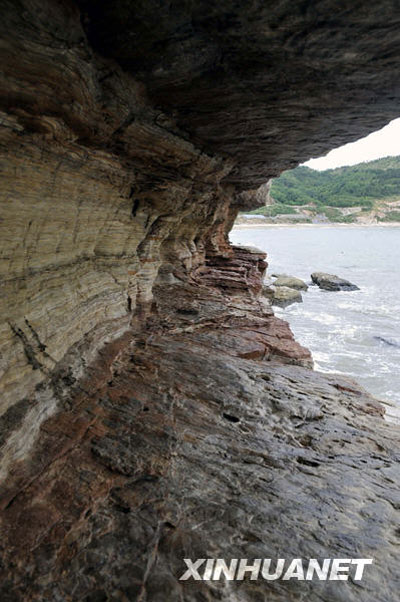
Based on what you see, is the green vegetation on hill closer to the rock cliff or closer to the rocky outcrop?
the rocky outcrop

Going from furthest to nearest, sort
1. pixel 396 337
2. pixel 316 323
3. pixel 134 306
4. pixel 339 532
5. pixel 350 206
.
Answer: pixel 350 206
pixel 316 323
pixel 396 337
pixel 134 306
pixel 339 532

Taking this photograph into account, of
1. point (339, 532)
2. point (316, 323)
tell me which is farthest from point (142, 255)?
point (316, 323)

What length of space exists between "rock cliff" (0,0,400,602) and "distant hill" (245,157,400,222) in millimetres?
139947

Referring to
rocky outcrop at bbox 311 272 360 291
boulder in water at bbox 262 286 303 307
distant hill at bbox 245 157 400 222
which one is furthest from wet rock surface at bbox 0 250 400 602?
distant hill at bbox 245 157 400 222

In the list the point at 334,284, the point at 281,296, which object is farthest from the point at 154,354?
the point at 334,284

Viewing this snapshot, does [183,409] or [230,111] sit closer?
[230,111]

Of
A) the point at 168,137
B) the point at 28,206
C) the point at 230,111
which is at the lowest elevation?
the point at 28,206

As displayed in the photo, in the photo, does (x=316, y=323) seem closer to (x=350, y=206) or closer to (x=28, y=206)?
(x=28, y=206)

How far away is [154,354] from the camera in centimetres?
1040

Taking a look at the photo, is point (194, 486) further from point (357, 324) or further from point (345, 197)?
point (345, 197)

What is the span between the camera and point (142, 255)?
503 inches

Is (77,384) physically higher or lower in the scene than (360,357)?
higher

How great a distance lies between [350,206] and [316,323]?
497ft

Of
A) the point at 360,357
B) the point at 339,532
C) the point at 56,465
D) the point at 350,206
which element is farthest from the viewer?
the point at 350,206
